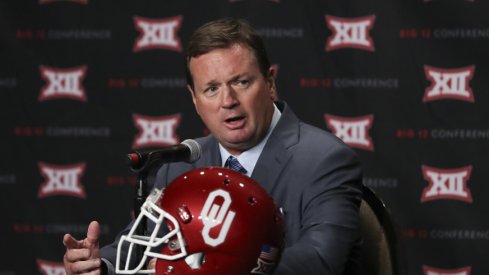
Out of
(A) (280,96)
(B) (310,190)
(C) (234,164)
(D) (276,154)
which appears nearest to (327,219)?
(B) (310,190)

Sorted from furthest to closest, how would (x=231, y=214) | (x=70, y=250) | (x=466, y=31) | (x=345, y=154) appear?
(x=466, y=31), (x=345, y=154), (x=70, y=250), (x=231, y=214)

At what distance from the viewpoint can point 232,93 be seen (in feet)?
7.34

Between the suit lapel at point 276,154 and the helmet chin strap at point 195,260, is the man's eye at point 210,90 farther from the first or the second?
the helmet chin strap at point 195,260

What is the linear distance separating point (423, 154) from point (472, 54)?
50cm

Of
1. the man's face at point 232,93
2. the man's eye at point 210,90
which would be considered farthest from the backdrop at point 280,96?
the man's eye at point 210,90

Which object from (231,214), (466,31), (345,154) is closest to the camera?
(231,214)

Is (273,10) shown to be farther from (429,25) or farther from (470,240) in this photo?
(470,240)

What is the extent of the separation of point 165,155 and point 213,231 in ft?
0.75

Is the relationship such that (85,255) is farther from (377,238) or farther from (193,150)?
(377,238)

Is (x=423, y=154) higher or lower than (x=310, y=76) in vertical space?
lower

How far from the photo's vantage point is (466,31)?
3.62 meters

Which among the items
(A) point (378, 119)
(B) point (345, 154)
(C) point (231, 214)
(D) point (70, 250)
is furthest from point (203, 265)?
(A) point (378, 119)

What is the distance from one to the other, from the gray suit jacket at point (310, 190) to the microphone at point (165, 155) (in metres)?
0.32

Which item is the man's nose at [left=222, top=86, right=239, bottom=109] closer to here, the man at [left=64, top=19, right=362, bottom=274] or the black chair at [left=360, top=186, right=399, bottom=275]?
the man at [left=64, top=19, right=362, bottom=274]
